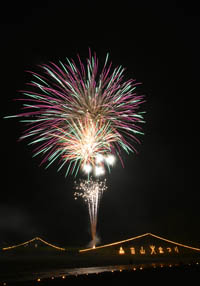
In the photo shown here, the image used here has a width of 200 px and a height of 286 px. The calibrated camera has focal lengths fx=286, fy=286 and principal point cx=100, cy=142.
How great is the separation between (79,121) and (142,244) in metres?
16.0

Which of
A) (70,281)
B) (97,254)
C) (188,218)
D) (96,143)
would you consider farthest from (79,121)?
(188,218)

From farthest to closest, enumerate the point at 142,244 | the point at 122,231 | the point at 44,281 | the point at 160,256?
the point at 122,231
the point at 142,244
the point at 160,256
the point at 44,281

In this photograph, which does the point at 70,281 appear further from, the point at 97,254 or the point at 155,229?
the point at 155,229

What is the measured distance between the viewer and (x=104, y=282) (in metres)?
12.9

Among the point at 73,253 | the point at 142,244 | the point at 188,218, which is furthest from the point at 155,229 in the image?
the point at 73,253

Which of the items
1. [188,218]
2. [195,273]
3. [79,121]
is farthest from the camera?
[188,218]

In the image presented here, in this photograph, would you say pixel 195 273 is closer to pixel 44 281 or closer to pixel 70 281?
pixel 70 281

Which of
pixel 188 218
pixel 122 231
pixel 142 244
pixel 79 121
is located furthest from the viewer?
pixel 122 231

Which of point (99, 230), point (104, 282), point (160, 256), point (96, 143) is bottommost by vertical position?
point (104, 282)

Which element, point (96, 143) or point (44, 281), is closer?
point (44, 281)

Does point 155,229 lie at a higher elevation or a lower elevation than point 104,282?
higher

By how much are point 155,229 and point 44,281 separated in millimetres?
35981

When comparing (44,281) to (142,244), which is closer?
(44,281)

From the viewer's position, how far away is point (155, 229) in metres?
46.0
